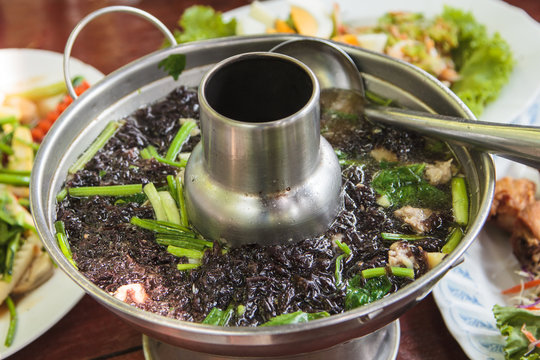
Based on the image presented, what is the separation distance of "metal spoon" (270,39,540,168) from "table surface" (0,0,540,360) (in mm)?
861

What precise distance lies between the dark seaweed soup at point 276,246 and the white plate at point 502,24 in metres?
1.38

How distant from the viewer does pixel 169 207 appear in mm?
2055

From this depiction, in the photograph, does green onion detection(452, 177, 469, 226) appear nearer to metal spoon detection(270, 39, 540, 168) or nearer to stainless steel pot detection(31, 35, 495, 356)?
stainless steel pot detection(31, 35, 495, 356)

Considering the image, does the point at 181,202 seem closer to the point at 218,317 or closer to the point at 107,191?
the point at 107,191

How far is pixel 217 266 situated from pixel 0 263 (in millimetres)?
1432

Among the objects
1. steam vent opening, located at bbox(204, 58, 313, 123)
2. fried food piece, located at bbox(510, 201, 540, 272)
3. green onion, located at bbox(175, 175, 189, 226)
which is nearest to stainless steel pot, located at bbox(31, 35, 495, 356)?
green onion, located at bbox(175, 175, 189, 226)

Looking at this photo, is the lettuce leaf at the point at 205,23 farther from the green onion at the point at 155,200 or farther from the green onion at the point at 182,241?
the green onion at the point at 182,241

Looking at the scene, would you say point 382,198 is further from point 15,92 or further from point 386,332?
point 15,92

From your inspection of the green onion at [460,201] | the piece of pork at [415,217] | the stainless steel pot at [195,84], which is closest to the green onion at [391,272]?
the stainless steel pot at [195,84]

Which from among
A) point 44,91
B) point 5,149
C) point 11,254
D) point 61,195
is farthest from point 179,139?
point 44,91

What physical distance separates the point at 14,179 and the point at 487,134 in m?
2.40

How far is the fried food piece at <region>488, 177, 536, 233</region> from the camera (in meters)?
2.73

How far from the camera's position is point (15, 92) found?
370 cm

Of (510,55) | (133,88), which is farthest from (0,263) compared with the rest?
(510,55)
